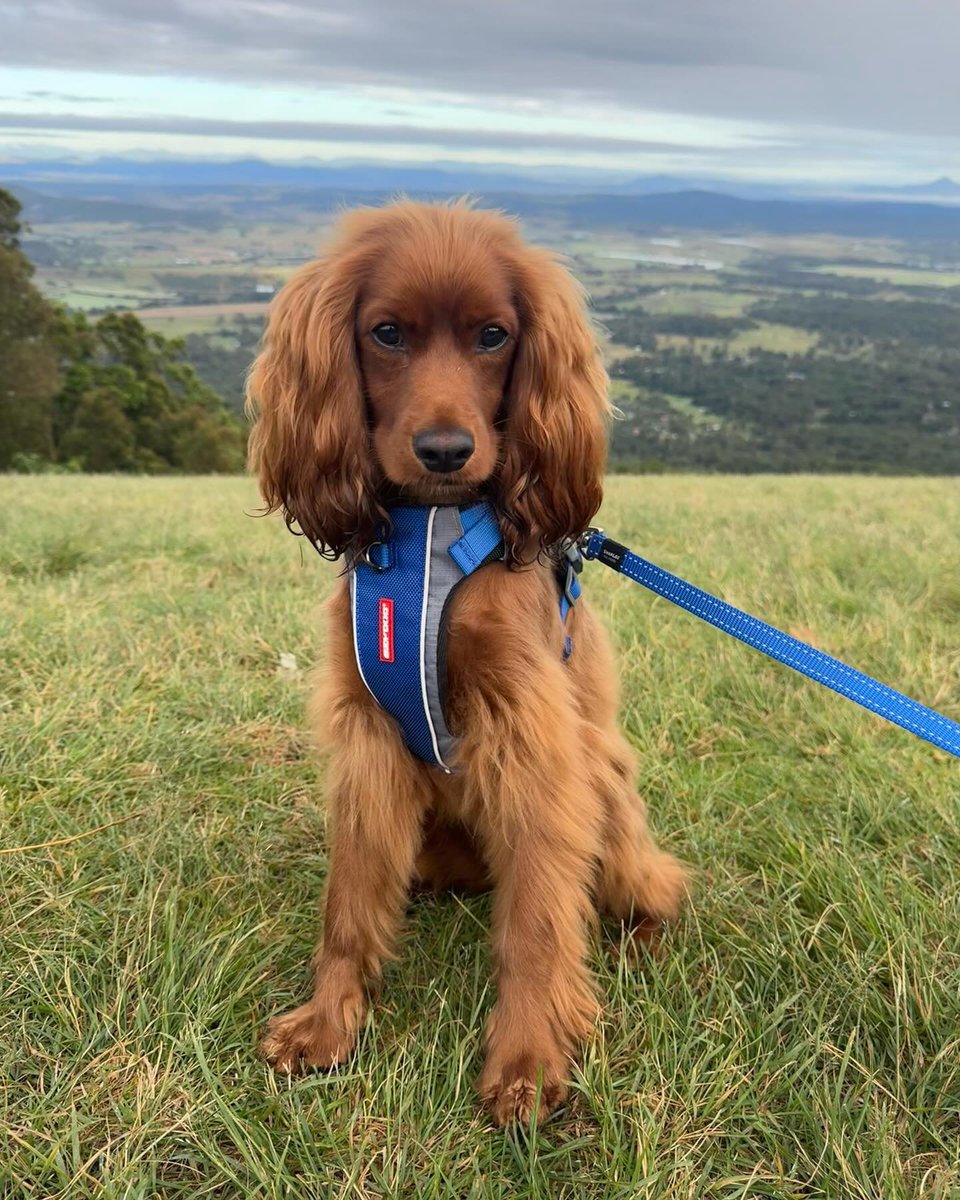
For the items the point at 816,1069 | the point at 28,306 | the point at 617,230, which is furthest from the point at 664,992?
the point at 617,230

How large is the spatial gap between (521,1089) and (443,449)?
150cm

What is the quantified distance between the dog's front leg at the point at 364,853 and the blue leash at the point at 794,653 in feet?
2.90

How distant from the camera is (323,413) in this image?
2.35 meters

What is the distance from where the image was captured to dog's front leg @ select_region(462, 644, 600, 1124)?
2174mm

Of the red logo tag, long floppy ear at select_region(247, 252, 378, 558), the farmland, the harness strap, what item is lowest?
the farmland

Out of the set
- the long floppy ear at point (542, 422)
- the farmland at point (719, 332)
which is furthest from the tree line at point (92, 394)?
the long floppy ear at point (542, 422)

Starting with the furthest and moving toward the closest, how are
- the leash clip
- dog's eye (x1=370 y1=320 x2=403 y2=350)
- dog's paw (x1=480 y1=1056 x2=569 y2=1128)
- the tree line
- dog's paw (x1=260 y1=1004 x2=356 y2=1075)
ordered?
the tree line → the leash clip → dog's eye (x1=370 y1=320 x2=403 y2=350) → dog's paw (x1=260 y1=1004 x2=356 y2=1075) → dog's paw (x1=480 y1=1056 x2=569 y2=1128)

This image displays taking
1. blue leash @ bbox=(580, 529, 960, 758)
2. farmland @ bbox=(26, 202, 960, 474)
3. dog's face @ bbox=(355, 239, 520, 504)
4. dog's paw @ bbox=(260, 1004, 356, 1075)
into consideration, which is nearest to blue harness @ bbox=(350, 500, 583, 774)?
dog's face @ bbox=(355, 239, 520, 504)

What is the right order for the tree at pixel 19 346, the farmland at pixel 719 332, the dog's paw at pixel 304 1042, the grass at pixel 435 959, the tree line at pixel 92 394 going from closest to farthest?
1. the grass at pixel 435 959
2. the dog's paw at pixel 304 1042
3. the tree at pixel 19 346
4. the tree line at pixel 92 394
5. the farmland at pixel 719 332

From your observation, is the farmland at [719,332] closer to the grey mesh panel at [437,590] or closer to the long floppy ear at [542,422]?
the long floppy ear at [542,422]

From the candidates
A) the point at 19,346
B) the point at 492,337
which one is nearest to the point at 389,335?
the point at 492,337

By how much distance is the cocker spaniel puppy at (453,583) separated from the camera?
2.19 m

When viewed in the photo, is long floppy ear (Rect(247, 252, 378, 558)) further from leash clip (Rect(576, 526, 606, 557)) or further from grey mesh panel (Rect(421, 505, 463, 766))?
leash clip (Rect(576, 526, 606, 557))

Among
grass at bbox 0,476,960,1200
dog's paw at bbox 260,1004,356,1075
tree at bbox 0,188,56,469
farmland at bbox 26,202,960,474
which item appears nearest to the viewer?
grass at bbox 0,476,960,1200
